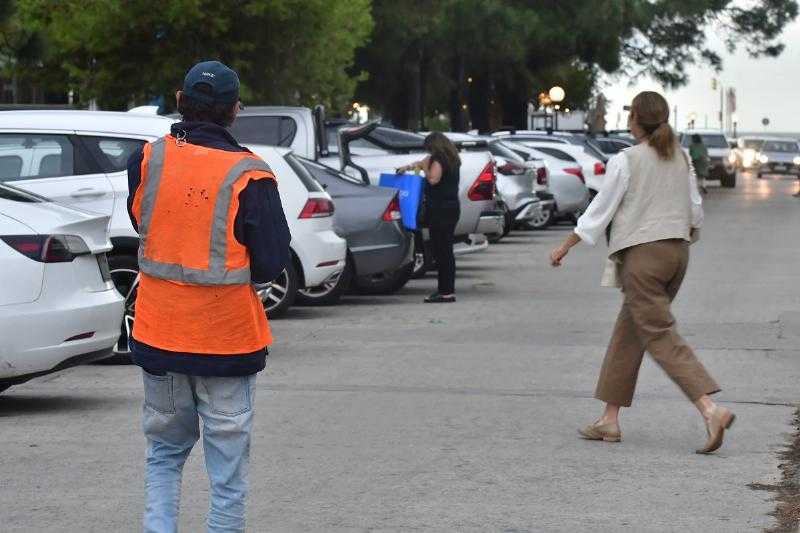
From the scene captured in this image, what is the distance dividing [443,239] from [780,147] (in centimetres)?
5608

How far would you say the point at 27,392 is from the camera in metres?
10.9

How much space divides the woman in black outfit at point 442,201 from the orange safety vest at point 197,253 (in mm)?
11414

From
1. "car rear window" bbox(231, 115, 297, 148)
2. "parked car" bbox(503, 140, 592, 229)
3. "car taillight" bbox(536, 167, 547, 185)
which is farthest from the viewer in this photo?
"parked car" bbox(503, 140, 592, 229)

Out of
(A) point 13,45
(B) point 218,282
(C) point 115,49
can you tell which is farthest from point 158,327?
(C) point 115,49

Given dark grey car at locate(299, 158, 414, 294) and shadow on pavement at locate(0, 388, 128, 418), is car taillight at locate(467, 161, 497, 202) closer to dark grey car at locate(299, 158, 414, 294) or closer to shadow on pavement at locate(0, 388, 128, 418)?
dark grey car at locate(299, 158, 414, 294)

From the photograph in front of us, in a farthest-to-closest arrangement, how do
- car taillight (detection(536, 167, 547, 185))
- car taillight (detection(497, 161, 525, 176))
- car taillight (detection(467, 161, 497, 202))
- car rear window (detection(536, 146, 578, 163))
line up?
car rear window (detection(536, 146, 578, 163)) < car taillight (detection(536, 167, 547, 185)) < car taillight (detection(497, 161, 525, 176)) < car taillight (detection(467, 161, 497, 202))

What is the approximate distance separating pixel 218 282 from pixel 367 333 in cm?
878

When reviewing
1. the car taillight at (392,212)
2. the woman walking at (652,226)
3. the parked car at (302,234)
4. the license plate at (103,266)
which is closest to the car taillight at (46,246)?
the license plate at (103,266)

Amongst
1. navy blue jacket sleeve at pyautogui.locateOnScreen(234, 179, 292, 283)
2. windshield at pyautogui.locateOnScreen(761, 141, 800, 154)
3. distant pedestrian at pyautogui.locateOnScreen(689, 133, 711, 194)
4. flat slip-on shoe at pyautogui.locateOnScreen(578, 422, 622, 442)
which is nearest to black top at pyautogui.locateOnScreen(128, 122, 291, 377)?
navy blue jacket sleeve at pyautogui.locateOnScreen(234, 179, 292, 283)

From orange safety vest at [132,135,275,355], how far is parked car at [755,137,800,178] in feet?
215

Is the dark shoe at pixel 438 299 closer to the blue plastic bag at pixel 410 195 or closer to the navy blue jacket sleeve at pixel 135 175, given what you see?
the blue plastic bag at pixel 410 195

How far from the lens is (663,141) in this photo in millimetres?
8820

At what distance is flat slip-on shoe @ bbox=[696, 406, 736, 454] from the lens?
8.54 meters

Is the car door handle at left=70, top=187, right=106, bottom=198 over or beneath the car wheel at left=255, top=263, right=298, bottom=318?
over
